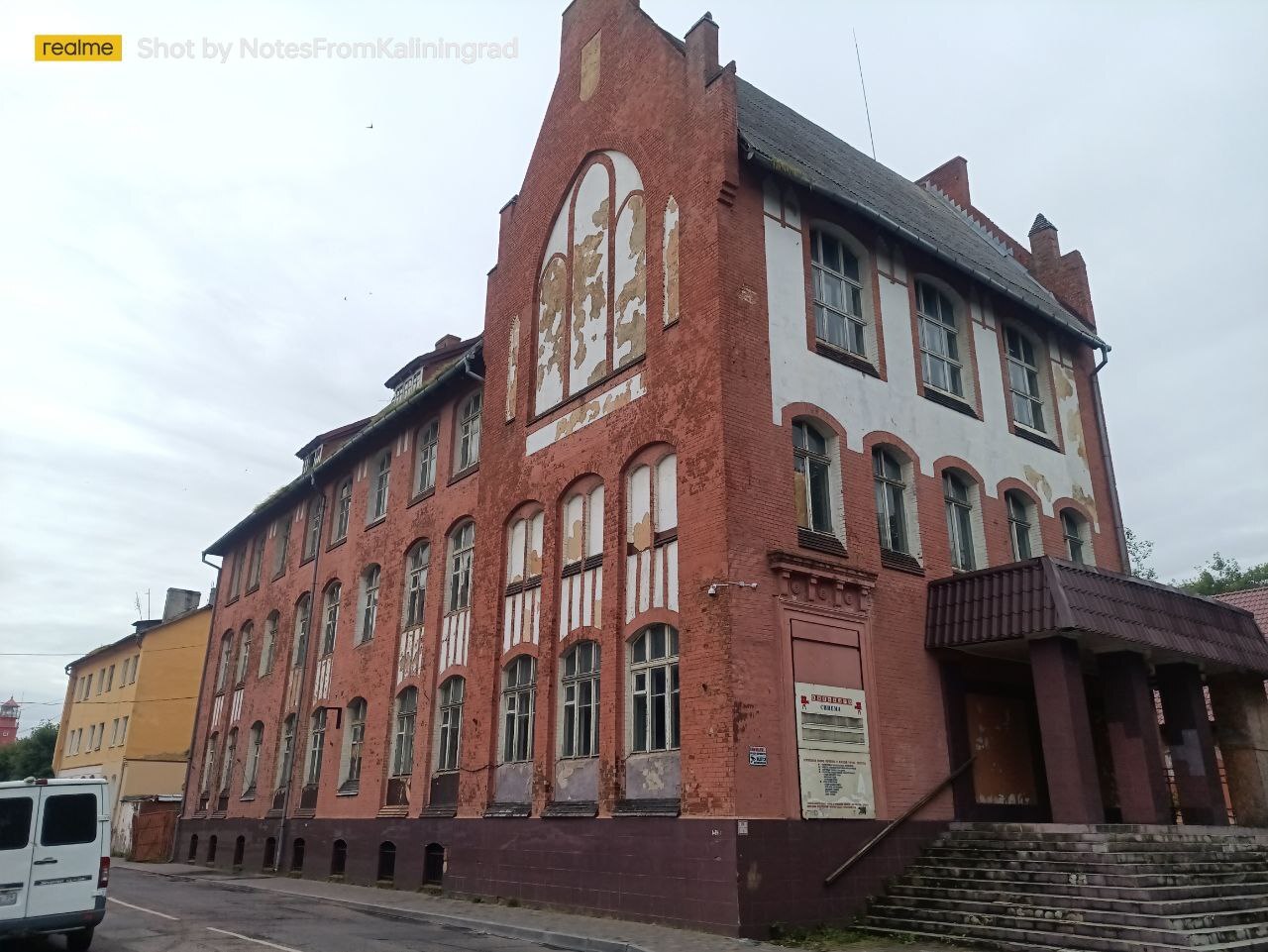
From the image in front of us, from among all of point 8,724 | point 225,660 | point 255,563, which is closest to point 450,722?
point 255,563

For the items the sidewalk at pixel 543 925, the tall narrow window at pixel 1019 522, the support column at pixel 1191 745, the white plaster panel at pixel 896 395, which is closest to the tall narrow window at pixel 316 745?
the sidewalk at pixel 543 925

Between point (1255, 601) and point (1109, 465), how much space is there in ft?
21.6

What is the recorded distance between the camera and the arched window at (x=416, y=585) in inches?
824

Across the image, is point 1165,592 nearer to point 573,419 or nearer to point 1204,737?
point 1204,737

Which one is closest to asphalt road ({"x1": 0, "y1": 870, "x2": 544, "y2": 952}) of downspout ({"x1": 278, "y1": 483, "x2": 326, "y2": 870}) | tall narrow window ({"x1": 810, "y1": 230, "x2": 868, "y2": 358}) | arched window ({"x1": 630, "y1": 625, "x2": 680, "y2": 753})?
arched window ({"x1": 630, "y1": 625, "x2": 680, "y2": 753})

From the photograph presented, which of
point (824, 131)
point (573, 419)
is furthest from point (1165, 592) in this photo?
point (824, 131)

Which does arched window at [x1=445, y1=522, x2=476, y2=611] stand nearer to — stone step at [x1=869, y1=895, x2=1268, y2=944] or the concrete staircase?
the concrete staircase

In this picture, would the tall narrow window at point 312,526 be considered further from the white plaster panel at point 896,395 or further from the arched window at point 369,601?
the white plaster panel at point 896,395

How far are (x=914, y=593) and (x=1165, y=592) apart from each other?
3817 mm

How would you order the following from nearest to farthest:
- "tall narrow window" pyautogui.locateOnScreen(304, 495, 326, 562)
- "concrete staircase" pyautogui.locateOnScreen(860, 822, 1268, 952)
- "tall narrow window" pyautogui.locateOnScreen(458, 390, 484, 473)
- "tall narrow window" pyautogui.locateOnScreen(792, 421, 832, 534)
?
1. "concrete staircase" pyautogui.locateOnScreen(860, 822, 1268, 952)
2. "tall narrow window" pyautogui.locateOnScreen(792, 421, 832, 534)
3. "tall narrow window" pyautogui.locateOnScreen(458, 390, 484, 473)
4. "tall narrow window" pyautogui.locateOnScreen(304, 495, 326, 562)

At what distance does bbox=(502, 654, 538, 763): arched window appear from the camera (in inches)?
637

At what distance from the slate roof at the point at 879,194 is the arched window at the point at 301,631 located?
1701 cm

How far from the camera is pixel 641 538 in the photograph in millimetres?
14406

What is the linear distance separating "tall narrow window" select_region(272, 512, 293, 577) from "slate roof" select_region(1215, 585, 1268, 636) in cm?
2545
